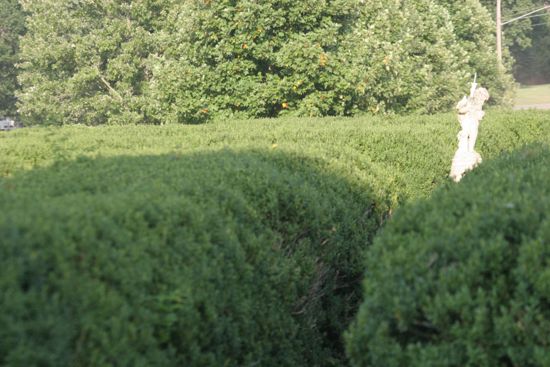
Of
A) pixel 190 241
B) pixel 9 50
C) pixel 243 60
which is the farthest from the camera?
pixel 9 50

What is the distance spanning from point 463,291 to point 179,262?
194 cm

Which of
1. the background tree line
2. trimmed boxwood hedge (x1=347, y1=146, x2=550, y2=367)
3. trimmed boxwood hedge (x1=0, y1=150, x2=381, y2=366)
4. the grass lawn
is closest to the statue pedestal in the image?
trimmed boxwood hedge (x1=0, y1=150, x2=381, y2=366)

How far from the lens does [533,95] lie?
73.9 m

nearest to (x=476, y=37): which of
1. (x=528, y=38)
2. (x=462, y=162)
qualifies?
(x=462, y=162)

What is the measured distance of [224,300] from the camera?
6133 mm

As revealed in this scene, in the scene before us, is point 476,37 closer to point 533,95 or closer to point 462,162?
point 462,162

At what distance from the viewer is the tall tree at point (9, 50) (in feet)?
173

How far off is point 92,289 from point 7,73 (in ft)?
172

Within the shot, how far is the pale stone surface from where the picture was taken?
12795 mm

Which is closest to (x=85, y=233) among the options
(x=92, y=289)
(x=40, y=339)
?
(x=92, y=289)

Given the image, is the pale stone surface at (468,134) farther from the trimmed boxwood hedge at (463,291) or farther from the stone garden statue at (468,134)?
the trimmed boxwood hedge at (463,291)

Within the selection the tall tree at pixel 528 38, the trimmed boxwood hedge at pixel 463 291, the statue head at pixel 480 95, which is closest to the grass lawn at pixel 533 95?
the tall tree at pixel 528 38

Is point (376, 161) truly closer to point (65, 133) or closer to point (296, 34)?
point (65, 133)

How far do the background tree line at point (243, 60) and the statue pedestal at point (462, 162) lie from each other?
6284mm
